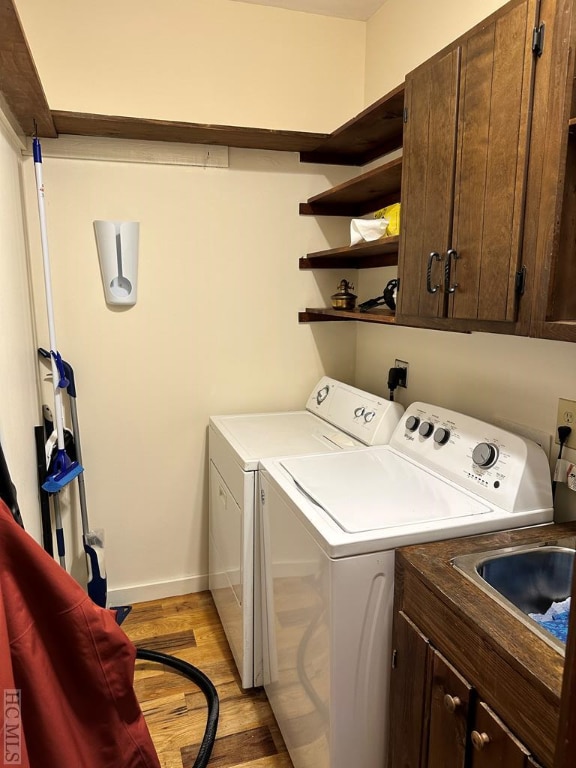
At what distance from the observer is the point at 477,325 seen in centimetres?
135

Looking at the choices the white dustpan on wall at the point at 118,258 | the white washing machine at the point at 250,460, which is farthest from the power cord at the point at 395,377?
the white dustpan on wall at the point at 118,258

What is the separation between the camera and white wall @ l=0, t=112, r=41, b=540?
5.08ft

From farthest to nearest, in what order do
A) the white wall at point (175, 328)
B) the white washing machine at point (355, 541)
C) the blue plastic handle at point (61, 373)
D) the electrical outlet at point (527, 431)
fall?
the white wall at point (175, 328) → the blue plastic handle at point (61, 373) → the electrical outlet at point (527, 431) → the white washing machine at point (355, 541)

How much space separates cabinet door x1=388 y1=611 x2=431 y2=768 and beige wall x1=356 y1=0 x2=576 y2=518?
1.93 ft

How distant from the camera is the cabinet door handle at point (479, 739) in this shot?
0.98m

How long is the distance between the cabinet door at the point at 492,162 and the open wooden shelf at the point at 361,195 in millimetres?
372

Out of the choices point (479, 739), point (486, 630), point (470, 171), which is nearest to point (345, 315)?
point (470, 171)

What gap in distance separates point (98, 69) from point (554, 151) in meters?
1.88

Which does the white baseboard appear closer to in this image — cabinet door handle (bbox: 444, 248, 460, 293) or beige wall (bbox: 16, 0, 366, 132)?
cabinet door handle (bbox: 444, 248, 460, 293)

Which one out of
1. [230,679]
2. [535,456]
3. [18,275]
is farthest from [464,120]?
[230,679]

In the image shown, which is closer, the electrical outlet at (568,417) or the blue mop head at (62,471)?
the electrical outlet at (568,417)

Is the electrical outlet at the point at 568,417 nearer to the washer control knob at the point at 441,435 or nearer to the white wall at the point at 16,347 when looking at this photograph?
the washer control knob at the point at 441,435

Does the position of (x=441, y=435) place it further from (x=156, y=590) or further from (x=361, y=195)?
(x=156, y=590)

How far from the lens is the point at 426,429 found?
1.81m
